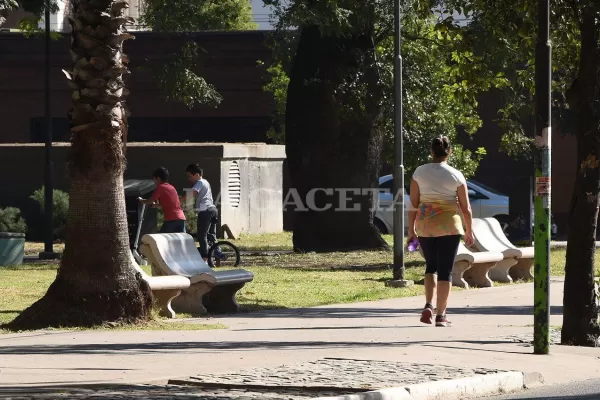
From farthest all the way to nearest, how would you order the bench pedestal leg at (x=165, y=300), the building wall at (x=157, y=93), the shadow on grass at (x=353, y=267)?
the building wall at (x=157, y=93), the shadow on grass at (x=353, y=267), the bench pedestal leg at (x=165, y=300)

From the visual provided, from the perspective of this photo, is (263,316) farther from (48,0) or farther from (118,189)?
(48,0)

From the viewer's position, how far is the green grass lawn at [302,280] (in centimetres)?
1750

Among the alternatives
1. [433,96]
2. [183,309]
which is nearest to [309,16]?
[433,96]

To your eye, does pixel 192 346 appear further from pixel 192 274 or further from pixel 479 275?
pixel 479 275

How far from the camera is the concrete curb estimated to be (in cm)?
895

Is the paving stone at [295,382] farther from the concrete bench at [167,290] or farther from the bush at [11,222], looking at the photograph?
the bush at [11,222]

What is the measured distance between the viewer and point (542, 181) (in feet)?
37.9

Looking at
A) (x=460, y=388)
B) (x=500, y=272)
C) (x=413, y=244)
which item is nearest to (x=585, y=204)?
(x=413, y=244)

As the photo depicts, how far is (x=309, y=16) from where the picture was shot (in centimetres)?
2484

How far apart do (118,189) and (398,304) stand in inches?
183

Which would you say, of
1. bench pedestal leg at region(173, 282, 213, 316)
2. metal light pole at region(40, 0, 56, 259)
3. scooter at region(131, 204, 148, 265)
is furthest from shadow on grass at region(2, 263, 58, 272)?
bench pedestal leg at region(173, 282, 213, 316)

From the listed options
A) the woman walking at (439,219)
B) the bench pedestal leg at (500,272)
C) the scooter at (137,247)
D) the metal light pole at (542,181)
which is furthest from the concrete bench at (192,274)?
the scooter at (137,247)

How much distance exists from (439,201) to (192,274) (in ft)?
10.3

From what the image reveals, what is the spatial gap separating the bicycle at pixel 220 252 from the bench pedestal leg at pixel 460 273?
15.7ft
